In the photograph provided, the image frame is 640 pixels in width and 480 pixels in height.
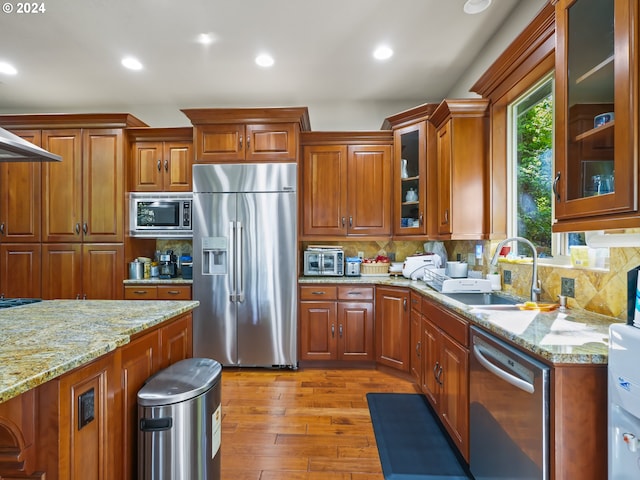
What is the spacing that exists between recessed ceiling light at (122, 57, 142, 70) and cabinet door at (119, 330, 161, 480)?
2689 millimetres

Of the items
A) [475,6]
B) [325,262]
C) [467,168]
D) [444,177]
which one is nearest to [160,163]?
[325,262]

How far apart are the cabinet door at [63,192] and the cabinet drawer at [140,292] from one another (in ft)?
2.44

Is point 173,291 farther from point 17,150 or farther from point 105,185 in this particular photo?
point 17,150

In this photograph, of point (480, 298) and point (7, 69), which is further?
point (7, 69)

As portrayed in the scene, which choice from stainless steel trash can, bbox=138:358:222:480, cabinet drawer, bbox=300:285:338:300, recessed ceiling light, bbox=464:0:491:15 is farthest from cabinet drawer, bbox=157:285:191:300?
recessed ceiling light, bbox=464:0:491:15

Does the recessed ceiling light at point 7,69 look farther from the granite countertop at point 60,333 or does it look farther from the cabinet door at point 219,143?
the granite countertop at point 60,333

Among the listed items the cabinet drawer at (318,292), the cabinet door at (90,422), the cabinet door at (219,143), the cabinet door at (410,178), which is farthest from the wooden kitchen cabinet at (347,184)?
the cabinet door at (90,422)

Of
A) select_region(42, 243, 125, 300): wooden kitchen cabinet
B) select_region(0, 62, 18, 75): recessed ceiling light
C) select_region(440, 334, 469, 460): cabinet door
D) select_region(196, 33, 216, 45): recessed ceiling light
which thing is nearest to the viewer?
select_region(440, 334, 469, 460): cabinet door

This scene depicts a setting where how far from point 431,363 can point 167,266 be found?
9.31 ft

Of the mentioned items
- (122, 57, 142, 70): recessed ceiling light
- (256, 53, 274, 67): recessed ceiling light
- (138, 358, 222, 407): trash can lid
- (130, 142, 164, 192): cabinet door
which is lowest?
(138, 358, 222, 407): trash can lid

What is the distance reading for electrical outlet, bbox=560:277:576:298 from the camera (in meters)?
1.82

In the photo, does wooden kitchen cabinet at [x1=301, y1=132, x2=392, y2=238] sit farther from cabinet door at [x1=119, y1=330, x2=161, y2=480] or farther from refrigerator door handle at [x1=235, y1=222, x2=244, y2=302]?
cabinet door at [x1=119, y1=330, x2=161, y2=480]

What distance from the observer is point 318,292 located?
3318mm

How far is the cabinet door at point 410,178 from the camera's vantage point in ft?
10.5
